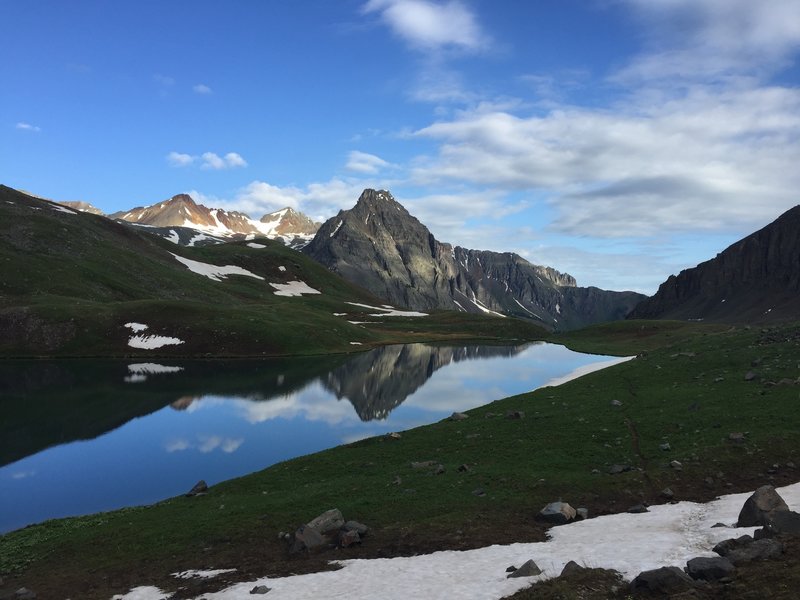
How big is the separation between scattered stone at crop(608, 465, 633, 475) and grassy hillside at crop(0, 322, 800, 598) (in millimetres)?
481

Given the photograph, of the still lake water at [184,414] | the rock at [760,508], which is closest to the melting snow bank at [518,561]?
the rock at [760,508]

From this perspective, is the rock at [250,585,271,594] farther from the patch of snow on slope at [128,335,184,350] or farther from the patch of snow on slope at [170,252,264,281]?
the patch of snow on slope at [170,252,264,281]

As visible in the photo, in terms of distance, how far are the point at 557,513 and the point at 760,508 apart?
7814 mm

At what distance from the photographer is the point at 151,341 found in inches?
4122

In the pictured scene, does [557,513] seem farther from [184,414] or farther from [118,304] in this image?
[118,304]

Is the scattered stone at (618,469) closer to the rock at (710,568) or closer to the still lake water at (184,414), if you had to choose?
the rock at (710,568)

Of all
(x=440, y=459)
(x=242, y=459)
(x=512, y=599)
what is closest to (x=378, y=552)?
(x=512, y=599)

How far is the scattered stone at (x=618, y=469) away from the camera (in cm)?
2794

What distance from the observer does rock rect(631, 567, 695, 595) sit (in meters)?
13.7

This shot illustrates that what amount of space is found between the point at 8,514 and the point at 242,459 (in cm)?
1572

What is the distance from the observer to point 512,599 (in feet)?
49.2

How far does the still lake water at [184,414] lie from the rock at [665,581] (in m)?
30.8

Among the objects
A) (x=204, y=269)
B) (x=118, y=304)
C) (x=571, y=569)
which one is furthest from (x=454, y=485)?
(x=204, y=269)

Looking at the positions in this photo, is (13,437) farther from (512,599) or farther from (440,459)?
(512,599)
